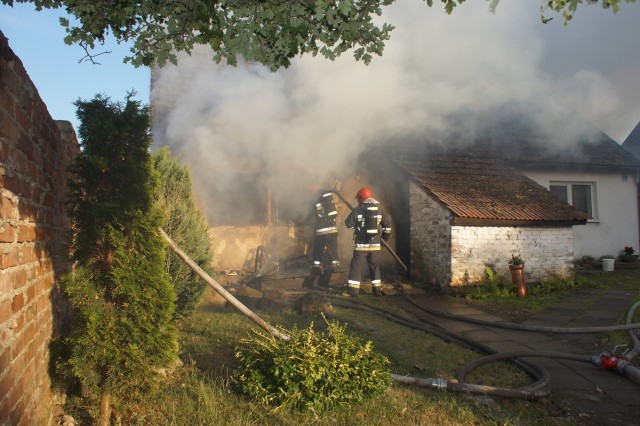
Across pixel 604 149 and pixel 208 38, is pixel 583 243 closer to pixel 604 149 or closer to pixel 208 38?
pixel 604 149

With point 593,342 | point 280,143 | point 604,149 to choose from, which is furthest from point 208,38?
point 604,149

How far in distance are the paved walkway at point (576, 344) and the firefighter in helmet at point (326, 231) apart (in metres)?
2.06

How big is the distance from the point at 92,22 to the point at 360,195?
6623 mm

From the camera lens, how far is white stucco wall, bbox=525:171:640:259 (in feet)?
42.3

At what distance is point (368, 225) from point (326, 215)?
172cm

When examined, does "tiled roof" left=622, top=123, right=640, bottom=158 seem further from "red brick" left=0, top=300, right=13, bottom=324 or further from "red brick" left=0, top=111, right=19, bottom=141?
"red brick" left=0, top=300, right=13, bottom=324

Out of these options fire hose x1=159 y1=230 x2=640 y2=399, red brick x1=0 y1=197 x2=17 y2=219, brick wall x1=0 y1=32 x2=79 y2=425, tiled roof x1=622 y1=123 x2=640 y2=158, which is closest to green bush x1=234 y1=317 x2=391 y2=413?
fire hose x1=159 y1=230 x2=640 y2=399

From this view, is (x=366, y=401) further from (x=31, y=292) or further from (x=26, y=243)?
(x=26, y=243)

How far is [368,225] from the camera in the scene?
838 centimetres

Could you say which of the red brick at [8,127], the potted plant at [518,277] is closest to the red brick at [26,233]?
the red brick at [8,127]

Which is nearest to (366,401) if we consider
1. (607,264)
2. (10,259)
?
(10,259)

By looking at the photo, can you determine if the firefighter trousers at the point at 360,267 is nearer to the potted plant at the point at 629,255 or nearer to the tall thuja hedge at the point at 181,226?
the tall thuja hedge at the point at 181,226

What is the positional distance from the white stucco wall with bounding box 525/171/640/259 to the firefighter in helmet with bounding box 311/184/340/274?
6475 millimetres

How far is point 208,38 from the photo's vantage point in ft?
7.36
